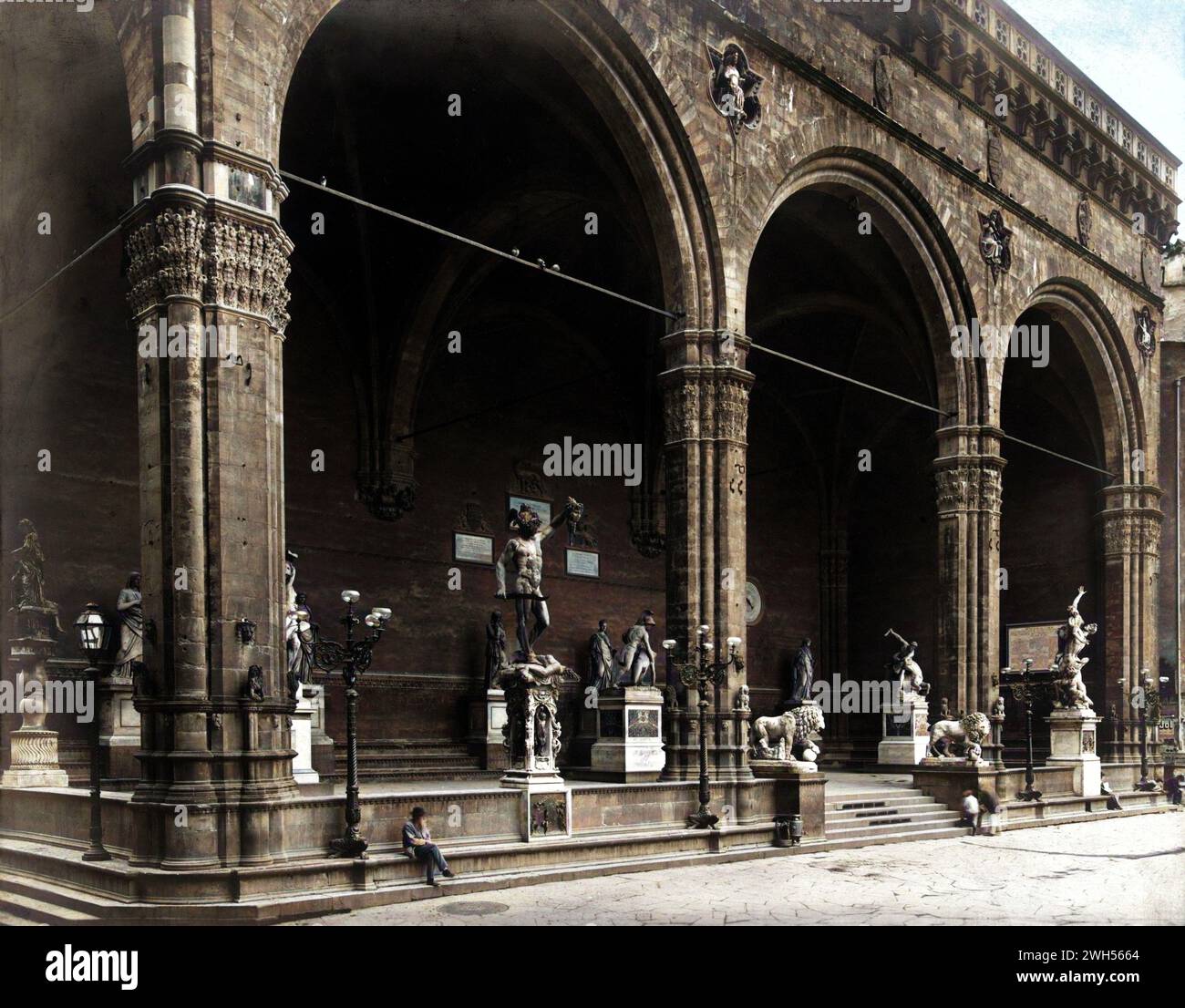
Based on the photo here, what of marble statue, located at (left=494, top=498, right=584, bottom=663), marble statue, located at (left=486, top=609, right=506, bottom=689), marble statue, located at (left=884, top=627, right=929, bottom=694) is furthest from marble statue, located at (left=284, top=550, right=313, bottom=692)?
marble statue, located at (left=884, top=627, right=929, bottom=694)

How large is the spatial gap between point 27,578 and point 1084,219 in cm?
2068

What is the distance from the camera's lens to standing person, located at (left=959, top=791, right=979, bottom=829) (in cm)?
1922

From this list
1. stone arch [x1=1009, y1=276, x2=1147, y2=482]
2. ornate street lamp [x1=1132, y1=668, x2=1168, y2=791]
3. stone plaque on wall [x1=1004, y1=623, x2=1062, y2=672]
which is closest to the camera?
ornate street lamp [x1=1132, y1=668, x2=1168, y2=791]

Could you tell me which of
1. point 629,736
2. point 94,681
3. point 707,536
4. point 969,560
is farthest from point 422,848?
point 969,560

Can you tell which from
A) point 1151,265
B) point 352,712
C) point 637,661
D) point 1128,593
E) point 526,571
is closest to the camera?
point 352,712

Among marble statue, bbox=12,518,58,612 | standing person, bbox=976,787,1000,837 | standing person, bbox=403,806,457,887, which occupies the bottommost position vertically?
standing person, bbox=976,787,1000,837

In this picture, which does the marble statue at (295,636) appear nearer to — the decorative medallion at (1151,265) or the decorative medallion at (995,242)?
the decorative medallion at (995,242)

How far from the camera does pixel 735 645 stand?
16328 millimetres

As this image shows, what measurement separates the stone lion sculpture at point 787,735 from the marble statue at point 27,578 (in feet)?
30.1

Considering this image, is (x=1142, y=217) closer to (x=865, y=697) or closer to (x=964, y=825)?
(x=865, y=697)

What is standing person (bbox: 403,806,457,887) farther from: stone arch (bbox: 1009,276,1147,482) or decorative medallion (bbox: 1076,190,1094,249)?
decorative medallion (bbox: 1076,190,1094,249)

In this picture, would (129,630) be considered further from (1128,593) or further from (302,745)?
(1128,593)

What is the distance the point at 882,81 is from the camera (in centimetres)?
2047

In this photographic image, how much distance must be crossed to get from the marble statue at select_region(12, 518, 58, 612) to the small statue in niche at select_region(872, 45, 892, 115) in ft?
45.0
